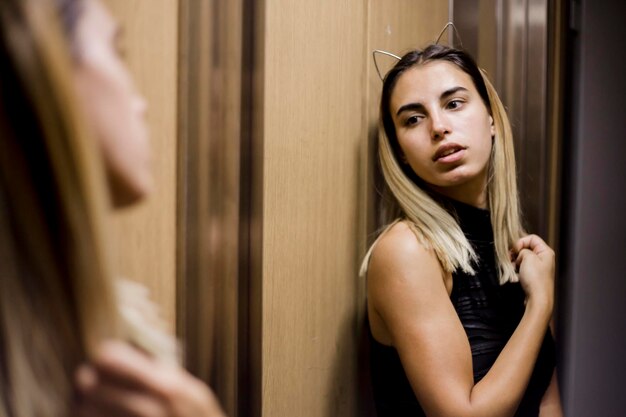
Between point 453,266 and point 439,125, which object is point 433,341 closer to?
point 453,266

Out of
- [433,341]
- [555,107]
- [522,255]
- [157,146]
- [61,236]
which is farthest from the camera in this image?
[555,107]

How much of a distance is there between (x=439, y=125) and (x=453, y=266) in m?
0.25

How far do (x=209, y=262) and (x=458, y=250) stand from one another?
525mm

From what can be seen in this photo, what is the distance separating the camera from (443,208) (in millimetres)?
1263

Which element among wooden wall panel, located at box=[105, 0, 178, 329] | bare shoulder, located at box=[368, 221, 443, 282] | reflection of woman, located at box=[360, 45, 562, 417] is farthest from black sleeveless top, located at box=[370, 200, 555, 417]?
wooden wall panel, located at box=[105, 0, 178, 329]

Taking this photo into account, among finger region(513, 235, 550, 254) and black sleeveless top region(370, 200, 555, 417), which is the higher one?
finger region(513, 235, 550, 254)

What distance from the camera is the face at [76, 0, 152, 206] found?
40cm

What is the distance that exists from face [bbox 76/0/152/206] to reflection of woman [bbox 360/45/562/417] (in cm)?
72

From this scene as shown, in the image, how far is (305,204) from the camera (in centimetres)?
107

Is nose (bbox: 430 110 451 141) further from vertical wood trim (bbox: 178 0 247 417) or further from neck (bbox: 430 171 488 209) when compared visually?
vertical wood trim (bbox: 178 0 247 417)

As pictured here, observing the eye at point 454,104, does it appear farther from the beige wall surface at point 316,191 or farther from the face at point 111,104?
the face at point 111,104

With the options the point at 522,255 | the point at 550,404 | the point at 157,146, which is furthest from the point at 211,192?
the point at 550,404

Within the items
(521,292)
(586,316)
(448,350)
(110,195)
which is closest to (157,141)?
(110,195)

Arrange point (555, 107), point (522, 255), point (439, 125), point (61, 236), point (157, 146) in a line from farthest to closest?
1. point (555, 107)
2. point (522, 255)
3. point (439, 125)
4. point (157, 146)
5. point (61, 236)
